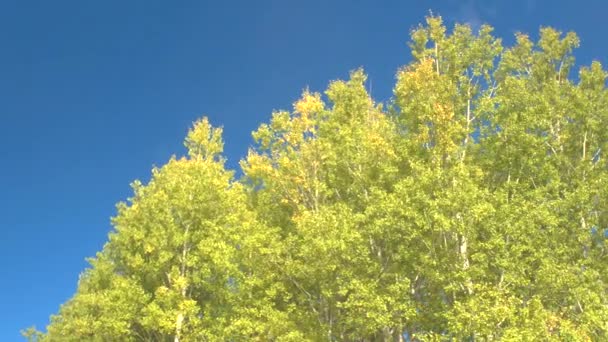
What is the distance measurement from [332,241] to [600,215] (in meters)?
14.6

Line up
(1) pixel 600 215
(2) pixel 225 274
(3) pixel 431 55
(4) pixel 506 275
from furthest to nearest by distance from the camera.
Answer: (3) pixel 431 55, (2) pixel 225 274, (1) pixel 600 215, (4) pixel 506 275

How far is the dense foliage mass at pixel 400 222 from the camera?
2416 centimetres

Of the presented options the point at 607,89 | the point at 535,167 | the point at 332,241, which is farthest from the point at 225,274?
the point at 607,89

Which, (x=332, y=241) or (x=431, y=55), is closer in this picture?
(x=332, y=241)

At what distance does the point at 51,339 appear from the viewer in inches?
1699

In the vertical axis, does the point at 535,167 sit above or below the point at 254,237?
above

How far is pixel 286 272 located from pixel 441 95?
1282 centimetres

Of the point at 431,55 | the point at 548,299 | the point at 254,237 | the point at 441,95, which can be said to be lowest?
the point at 548,299

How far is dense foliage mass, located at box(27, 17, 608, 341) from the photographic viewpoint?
79.3 ft

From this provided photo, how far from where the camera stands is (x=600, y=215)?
2852cm

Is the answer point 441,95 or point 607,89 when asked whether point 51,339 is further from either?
point 607,89

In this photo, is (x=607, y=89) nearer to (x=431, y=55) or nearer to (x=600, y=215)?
(x=600, y=215)

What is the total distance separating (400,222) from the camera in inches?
1000

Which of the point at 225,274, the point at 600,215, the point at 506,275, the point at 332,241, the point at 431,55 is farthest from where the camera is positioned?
the point at 431,55
